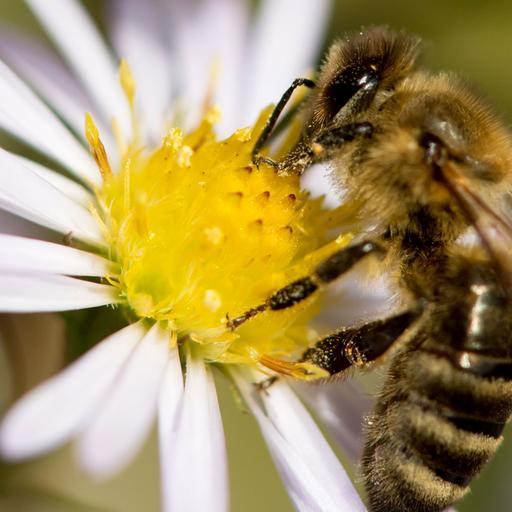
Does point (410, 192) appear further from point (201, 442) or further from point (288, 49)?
point (288, 49)

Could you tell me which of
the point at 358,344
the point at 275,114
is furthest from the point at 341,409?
the point at 275,114

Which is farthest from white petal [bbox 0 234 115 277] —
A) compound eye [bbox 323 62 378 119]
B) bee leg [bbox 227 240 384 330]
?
compound eye [bbox 323 62 378 119]

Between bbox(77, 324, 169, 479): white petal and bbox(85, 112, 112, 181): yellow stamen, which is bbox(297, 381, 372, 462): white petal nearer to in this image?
bbox(77, 324, 169, 479): white petal

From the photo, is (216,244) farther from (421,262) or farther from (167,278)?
(421,262)

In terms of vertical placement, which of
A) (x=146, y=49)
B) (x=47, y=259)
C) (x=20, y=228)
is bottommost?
(x=47, y=259)

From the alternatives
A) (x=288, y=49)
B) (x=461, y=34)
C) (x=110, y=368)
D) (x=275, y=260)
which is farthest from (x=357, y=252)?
(x=461, y=34)

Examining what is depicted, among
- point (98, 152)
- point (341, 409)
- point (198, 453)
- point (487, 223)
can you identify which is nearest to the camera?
point (487, 223)

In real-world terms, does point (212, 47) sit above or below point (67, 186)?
above
